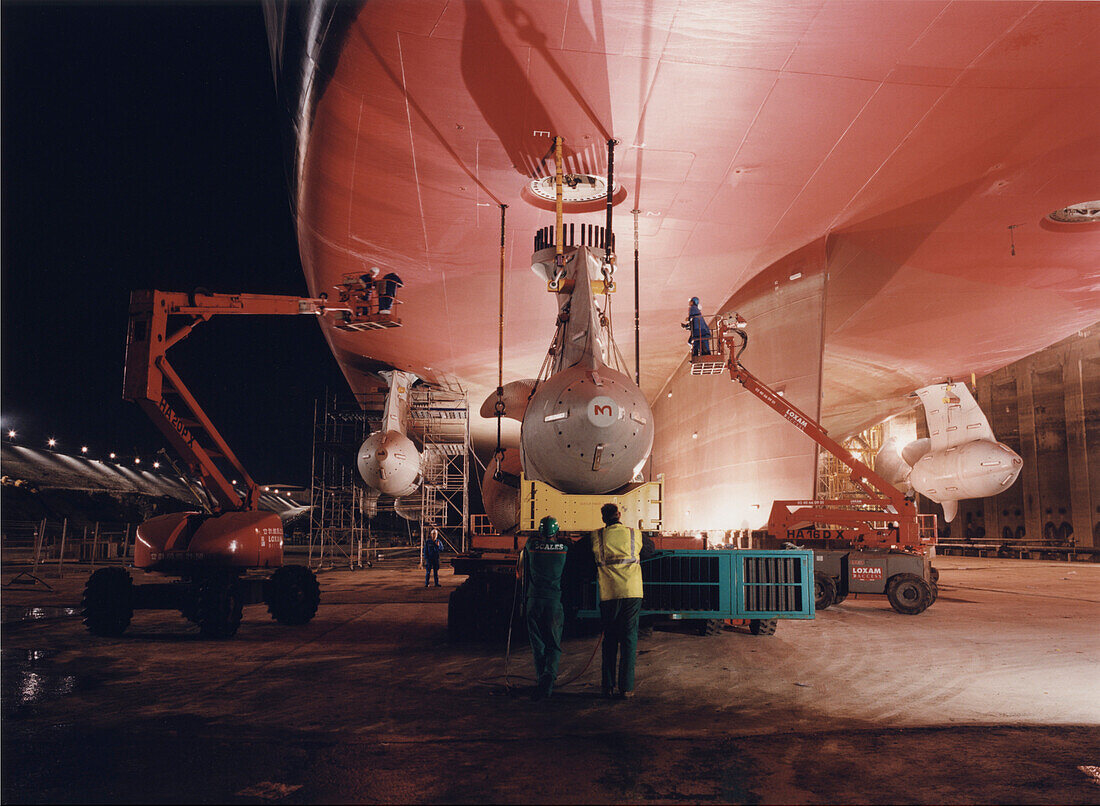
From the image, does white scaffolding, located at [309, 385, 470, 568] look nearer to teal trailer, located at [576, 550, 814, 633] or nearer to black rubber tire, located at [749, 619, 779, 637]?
black rubber tire, located at [749, 619, 779, 637]

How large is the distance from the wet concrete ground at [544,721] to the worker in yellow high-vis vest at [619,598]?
0.28 m

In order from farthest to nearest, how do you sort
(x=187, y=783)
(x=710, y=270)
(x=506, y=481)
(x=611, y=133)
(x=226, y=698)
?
(x=710, y=270) < (x=611, y=133) < (x=506, y=481) < (x=226, y=698) < (x=187, y=783)

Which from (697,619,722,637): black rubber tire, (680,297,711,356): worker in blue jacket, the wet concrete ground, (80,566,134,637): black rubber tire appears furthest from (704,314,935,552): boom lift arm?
(80,566,134,637): black rubber tire

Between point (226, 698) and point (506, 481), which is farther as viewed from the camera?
point (506, 481)

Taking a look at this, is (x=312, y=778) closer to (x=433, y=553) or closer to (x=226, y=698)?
(x=226, y=698)

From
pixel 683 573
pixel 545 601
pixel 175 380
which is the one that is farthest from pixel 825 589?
pixel 175 380

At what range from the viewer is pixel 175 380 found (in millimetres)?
10914

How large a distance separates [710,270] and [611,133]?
6705 mm

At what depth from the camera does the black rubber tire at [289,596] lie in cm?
1144

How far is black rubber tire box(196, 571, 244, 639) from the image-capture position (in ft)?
32.9

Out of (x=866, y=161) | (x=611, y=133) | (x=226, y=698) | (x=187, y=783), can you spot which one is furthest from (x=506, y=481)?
(x=866, y=161)

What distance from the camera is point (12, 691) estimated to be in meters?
6.70

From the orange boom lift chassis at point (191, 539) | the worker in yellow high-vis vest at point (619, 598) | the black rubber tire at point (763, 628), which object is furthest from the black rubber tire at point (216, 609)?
the black rubber tire at point (763, 628)

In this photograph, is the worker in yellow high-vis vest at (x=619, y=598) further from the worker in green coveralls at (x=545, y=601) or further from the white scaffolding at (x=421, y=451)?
the white scaffolding at (x=421, y=451)
